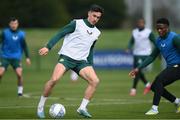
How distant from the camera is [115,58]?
140ft

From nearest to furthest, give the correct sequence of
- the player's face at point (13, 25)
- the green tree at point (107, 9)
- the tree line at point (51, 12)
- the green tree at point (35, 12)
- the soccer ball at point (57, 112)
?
1. the soccer ball at point (57, 112)
2. the player's face at point (13, 25)
3. the green tree at point (35, 12)
4. the tree line at point (51, 12)
5. the green tree at point (107, 9)

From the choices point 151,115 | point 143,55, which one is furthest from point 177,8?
point 151,115

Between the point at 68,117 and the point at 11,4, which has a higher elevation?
the point at 68,117

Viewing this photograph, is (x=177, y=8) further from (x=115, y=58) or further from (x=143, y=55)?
(x=143, y=55)

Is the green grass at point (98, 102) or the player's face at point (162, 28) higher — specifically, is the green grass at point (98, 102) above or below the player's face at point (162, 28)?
below

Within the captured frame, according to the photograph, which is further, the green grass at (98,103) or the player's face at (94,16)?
the green grass at (98,103)

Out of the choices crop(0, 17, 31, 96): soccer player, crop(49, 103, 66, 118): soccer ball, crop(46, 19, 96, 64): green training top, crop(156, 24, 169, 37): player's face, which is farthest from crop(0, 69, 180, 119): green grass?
crop(156, 24, 169, 37): player's face

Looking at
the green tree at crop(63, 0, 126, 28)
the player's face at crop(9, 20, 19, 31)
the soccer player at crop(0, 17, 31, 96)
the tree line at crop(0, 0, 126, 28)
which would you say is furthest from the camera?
the green tree at crop(63, 0, 126, 28)

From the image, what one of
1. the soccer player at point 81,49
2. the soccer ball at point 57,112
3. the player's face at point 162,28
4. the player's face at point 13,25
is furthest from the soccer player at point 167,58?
the player's face at point 13,25

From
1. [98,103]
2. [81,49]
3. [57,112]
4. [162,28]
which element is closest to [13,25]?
[98,103]

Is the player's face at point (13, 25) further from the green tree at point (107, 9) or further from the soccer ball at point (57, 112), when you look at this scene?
the green tree at point (107, 9)

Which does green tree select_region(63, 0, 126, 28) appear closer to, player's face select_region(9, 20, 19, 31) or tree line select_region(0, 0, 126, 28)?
tree line select_region(0, 0, 126, 28)

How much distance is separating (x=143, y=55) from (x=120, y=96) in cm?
315

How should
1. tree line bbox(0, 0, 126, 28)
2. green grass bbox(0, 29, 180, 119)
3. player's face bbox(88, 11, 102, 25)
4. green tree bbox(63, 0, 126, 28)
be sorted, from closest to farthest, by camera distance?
player's face bbox(88, 11, 102, 25) → green grass bbox(0, 29, 180, 119) → tree line bbox(0, 0, 126, 28) → green tree bbox(63, 0, 126, 28)
